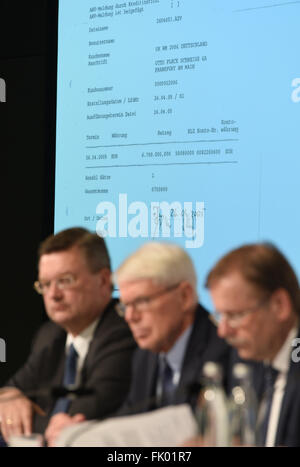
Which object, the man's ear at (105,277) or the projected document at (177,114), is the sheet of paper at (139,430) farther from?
the projected document at (177,114)

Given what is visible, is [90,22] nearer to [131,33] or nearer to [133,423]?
[131,33]

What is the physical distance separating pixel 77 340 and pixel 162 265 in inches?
12.5

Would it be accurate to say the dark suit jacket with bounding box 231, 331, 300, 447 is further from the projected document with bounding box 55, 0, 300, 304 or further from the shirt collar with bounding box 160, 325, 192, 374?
the projected document with bounding box 55, 0, 300, 304

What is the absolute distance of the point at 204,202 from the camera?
3051 mm

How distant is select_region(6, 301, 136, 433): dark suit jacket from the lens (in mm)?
1873

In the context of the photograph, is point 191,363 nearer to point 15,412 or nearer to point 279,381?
point 279,381

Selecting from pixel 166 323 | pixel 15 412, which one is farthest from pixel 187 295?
pixel 15 412

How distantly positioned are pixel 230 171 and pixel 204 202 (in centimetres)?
15

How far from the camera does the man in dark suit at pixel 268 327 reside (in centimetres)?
168

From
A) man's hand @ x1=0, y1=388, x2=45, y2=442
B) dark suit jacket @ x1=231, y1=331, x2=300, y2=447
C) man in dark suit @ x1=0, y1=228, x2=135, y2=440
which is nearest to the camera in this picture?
dark suit jacket @ x1=231, y1=331, x2=300, y2=447

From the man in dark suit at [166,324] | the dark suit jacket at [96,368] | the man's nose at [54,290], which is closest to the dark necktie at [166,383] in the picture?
the man in dark suit at [166,324]

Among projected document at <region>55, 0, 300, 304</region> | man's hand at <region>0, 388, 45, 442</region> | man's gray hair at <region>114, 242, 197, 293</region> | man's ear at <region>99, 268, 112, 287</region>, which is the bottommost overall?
man's hand at <region>0, 388, 45, 442</region>

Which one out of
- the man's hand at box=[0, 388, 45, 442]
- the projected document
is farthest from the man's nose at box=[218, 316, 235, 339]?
the projected document
